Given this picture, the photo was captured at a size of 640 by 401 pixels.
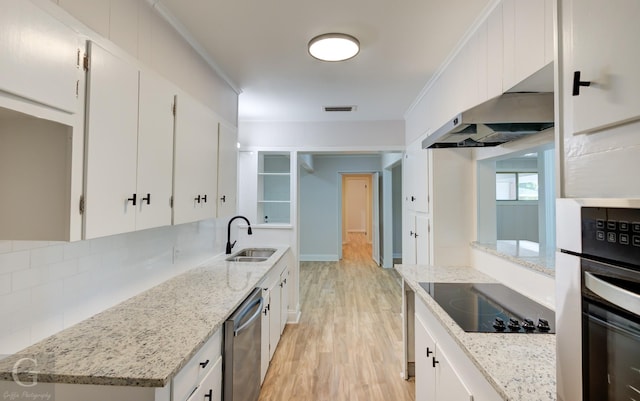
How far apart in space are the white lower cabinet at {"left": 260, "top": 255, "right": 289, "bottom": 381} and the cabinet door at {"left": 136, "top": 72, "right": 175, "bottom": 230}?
109 centimetres

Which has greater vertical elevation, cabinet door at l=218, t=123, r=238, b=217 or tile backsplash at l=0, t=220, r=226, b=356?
cabinet door at l=218, t=123, r=238, b=217

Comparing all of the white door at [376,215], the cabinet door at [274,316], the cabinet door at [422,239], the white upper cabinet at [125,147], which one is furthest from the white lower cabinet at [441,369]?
the white door at [376,215]

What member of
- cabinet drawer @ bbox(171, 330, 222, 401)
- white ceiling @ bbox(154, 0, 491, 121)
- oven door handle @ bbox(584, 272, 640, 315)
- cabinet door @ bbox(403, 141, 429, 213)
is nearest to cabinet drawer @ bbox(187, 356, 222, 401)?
cabinet drawer @ bbox(171, 330, 222, 401)

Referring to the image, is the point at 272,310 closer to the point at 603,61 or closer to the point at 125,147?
the point at 125,147

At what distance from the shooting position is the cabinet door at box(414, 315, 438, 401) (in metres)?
1.61

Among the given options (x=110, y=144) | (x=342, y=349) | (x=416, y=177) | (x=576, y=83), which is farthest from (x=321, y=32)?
(x=342, y=349)

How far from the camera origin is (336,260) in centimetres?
713

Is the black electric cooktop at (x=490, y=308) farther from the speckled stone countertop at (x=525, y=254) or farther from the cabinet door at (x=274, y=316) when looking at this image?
the cabinet door at (x=274, y=316)

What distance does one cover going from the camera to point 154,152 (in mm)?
1518

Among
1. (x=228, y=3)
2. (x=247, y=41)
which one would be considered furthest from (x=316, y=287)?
(x=228, y=3)

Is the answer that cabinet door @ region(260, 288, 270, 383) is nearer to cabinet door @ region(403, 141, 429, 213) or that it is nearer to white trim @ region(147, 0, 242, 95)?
cabinet door @ region(403, 141, 429, 213)

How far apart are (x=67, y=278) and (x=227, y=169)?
141 centimetres

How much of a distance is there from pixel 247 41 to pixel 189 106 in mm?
608

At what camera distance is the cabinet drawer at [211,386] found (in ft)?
4.13
